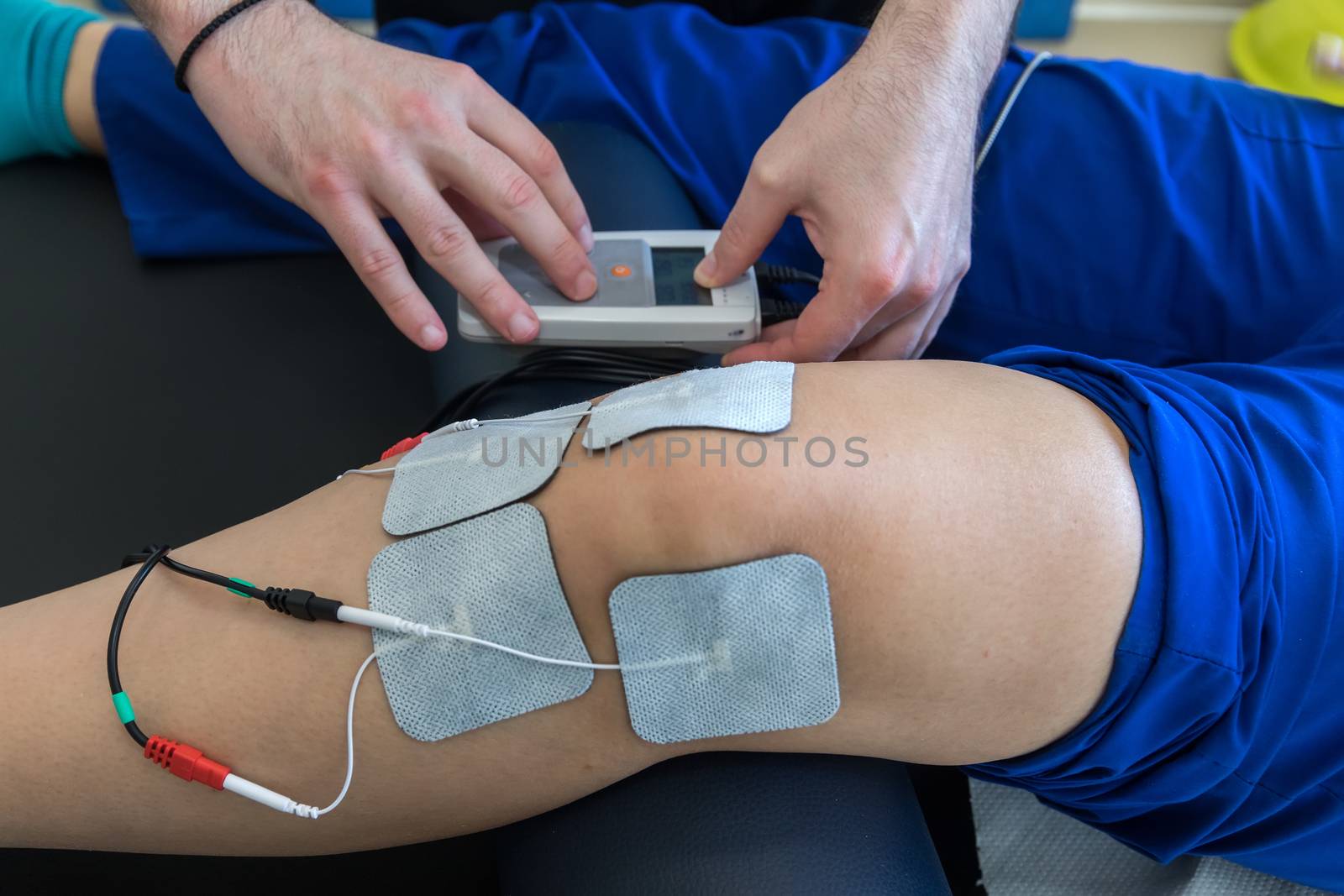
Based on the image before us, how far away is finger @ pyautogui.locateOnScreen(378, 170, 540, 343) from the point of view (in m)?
0.94

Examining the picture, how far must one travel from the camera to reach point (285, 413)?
3.75ft

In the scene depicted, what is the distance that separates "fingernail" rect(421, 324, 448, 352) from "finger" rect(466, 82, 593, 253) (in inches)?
7.5

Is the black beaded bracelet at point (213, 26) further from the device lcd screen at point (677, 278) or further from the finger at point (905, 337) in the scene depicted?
the finger at point (905, 337)

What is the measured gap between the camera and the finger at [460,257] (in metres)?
0.94

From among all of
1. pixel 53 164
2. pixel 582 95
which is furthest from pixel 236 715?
pixel 53 164

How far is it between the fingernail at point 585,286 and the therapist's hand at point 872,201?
0.12 m

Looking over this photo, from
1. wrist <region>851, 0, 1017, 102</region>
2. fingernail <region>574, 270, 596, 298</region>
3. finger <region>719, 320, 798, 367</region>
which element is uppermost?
wrist <region>851, 0, 1017, 102</region>

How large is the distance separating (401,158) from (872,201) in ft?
1.65

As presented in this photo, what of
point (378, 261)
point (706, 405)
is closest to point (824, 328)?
point (706, 405)

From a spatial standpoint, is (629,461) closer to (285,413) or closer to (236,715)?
(236,715)

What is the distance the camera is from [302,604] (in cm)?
64

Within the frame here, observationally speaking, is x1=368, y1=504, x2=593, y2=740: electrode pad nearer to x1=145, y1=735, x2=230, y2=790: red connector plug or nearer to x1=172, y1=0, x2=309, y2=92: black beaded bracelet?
x1=145, y1=735, x2=230, y2=790: red connector plug

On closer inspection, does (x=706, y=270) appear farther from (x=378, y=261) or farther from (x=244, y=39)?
(x=244, y=39)

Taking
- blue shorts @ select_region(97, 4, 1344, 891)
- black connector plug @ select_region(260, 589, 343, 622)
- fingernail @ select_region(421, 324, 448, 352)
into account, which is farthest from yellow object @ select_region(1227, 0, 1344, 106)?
black connector plug @ select_region(260, 589, 343, 622)
